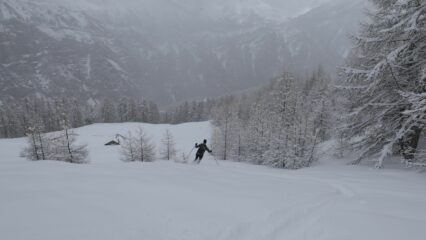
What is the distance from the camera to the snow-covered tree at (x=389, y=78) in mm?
10197

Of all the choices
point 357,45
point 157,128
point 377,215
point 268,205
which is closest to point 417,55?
point 357,45

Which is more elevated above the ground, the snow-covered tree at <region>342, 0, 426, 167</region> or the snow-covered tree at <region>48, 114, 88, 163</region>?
the snow-covered tree at <region>342, 0, 426, 167</region>

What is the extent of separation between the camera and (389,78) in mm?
11477

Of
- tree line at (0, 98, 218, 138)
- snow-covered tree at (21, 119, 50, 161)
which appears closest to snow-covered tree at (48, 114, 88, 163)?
snow-covered tree at (21, 119, 50, 161)

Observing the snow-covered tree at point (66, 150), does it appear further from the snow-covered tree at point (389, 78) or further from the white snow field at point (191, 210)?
the snow-covered tree at point (389, 78)

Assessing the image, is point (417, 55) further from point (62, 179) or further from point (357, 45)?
point (62, 179)

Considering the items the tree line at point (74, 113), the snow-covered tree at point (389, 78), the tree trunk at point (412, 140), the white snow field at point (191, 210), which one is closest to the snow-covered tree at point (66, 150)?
the white snow field at point (191, 210)

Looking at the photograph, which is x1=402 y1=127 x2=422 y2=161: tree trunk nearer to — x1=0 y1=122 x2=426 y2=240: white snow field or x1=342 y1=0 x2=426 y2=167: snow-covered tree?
x1=342 y1=0 x2=426 y2=167: snow-covered tree

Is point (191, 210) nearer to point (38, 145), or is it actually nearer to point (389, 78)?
point (389, 78)

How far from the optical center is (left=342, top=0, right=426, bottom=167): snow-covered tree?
33.5ft

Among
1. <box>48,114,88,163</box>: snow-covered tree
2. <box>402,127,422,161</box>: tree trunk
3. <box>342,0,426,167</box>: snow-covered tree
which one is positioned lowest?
<box>48,114,88,163</box>: snow-covered tree

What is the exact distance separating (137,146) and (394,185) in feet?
84.5

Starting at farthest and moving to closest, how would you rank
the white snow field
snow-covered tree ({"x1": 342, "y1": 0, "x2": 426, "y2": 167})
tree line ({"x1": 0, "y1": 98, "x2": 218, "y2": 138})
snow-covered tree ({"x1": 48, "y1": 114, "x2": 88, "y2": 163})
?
tree line ({"x1": 0, "y1": 98, "x2": 218, "y2": 138}), snow-covered tree ({"x1": 48, "y1": 114, "x2": 88, "y2": 163}), snow-covered tree ({"x1": 342, "y1": 0, "x2": 426, "y2": 167}), the white snow field

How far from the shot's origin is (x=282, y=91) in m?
33.3
